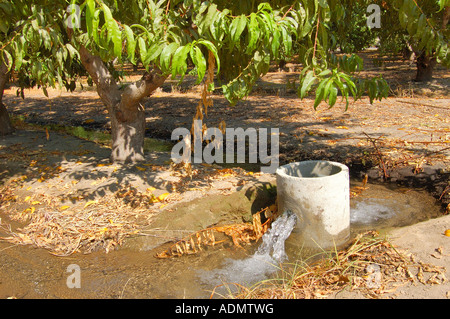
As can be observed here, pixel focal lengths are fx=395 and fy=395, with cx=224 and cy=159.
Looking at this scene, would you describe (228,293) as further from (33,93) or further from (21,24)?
(33,93)

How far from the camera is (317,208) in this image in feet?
13.3

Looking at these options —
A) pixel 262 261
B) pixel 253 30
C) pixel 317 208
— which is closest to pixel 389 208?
pixel 317 208

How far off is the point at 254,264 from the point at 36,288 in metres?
2.03

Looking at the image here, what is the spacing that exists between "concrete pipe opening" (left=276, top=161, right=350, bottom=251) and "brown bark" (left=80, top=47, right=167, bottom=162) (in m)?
2.38

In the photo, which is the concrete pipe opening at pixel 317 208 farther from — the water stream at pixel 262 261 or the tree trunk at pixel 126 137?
the tree trunk at pixel 126 137

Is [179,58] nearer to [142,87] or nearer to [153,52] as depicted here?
[153,52]

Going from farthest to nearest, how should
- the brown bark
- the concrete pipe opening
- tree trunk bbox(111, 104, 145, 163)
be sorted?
1. tree trunk bbox(111, 104, 145, 163)
2. the brown bark
3. the concrete pipe opening

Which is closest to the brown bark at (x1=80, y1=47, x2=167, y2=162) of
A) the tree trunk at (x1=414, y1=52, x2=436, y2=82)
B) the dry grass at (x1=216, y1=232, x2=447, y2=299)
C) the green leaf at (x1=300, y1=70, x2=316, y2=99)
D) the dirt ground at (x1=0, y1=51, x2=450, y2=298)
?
the dirt ground at (x1=0, y1=51, x2=450, y2=298)

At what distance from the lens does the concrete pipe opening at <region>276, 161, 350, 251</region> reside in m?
4.01

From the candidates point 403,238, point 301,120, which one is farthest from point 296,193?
point 301,120

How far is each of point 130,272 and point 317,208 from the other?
6.42 feet

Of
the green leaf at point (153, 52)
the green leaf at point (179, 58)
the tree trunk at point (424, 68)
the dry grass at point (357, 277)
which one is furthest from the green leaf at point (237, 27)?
the tree trunk at point (424, 68)

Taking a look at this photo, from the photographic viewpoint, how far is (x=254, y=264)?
3943 millimetres

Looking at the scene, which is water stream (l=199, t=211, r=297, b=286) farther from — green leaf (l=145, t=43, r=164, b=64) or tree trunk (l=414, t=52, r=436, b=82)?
tree trunk (l=414, t=52, r=436, b=82)
